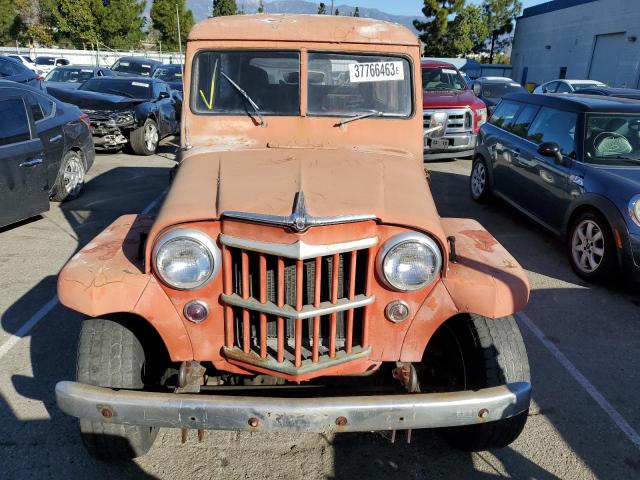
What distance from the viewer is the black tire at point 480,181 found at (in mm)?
7655

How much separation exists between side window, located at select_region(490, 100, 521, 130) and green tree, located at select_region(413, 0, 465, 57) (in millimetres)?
Answer: 36928

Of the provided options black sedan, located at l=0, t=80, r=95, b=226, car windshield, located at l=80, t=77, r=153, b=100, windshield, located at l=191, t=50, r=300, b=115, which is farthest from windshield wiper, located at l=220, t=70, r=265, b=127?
car windshield, located at l=80, t=77, r=153, b=100

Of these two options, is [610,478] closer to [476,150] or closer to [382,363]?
[382,363]

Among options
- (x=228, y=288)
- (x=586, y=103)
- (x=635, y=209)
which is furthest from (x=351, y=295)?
(x=586, y=103)

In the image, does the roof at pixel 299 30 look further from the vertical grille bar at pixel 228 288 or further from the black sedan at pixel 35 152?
the black sedan at pixel 35 152

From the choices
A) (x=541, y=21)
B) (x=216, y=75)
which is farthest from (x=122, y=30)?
(x=216, y=75)

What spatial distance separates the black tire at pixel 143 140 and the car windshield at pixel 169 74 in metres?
7.27

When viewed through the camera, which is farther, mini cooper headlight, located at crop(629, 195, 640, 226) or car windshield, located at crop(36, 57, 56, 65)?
car windshield, located at crop(36, 57, 56, 65)

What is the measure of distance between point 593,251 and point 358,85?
10.2 feet

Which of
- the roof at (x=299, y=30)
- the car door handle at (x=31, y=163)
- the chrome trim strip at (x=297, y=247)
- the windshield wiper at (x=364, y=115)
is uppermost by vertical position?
the roof at (x=299, y=30)

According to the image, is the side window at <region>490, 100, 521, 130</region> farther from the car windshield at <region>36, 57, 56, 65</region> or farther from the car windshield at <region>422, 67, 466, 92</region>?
the car windshield at <region>36, 57, 56, 65</region>

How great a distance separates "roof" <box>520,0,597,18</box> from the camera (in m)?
32.1

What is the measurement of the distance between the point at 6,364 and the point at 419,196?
2.96 meters

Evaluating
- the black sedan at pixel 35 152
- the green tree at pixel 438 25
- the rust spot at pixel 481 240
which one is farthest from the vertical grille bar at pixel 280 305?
the green tree at pixel 438 25
